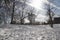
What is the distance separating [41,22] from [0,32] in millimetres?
1020

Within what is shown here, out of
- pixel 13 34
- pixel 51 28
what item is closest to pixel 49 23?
pixel 51 28

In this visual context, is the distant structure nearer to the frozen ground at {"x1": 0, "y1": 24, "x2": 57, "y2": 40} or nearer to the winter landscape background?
the winter landscape background

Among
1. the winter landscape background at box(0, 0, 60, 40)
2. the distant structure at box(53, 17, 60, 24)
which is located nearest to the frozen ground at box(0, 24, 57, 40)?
the winter landscape background at box(0, 0, 60, 40)

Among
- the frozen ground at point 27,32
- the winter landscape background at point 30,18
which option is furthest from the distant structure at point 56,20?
the frozen ground at point 27,32

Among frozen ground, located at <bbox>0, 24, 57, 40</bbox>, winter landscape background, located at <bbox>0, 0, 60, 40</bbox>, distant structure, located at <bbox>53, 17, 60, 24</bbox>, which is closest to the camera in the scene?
frozen ground, located at <bbox>0, 24, 57, 40</bbox>

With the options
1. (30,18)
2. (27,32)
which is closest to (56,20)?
(30,18)

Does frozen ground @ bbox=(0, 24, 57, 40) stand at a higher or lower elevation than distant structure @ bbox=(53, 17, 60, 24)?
lower

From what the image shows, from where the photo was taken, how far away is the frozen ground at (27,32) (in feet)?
6.85

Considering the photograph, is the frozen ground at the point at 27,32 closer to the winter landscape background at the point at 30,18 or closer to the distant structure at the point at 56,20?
the winter landscape background at the point at 30,18

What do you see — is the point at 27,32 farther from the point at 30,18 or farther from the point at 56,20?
the point at 56,20

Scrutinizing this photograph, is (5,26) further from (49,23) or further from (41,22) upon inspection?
(49,23)

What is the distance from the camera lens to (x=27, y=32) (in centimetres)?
230

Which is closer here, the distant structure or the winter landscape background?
the winter landscape background

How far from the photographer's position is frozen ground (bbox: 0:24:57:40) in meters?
2.09
